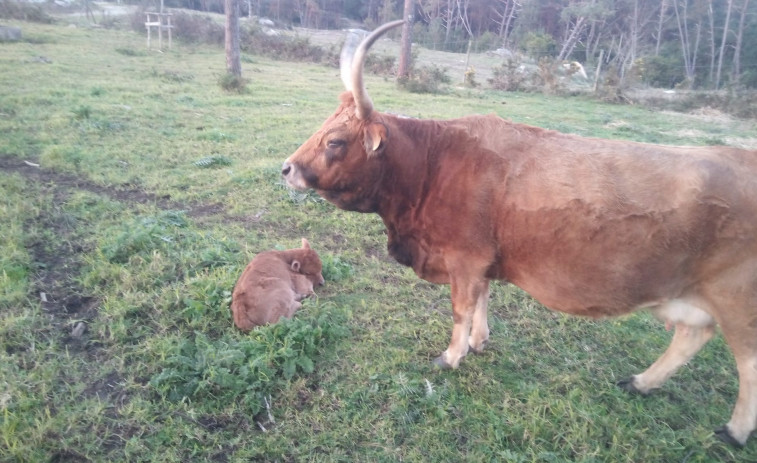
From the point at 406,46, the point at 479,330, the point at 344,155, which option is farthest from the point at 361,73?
the point at 406,46

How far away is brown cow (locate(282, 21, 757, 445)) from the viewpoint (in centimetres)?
284

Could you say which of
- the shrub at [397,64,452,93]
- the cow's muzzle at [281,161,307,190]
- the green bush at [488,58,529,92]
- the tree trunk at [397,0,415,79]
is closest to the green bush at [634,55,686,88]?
the green bush at [488,58,529,92]

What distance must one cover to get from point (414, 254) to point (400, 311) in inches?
34.5

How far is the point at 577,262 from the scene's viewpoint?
120 inches

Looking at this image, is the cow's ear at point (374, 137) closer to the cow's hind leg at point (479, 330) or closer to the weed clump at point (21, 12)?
the cow's hind leg at point (479, 330)

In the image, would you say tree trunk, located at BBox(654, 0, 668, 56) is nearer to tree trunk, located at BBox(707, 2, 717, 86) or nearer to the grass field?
tree trunk, located at BBox(707, 2, 717, 86)

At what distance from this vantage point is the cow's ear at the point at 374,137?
11.1 feet

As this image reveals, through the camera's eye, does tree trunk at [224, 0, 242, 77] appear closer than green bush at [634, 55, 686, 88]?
Yes

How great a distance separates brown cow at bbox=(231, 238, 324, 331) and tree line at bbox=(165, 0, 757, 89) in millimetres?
19029

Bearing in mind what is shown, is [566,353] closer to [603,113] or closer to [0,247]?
[0,247]

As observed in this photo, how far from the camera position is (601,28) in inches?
1414

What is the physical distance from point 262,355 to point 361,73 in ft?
6.53

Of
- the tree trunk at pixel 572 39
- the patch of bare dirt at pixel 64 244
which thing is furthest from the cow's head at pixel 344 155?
the tree trunk at pixel 572 39

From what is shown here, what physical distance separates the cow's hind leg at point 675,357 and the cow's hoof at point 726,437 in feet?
1.44
